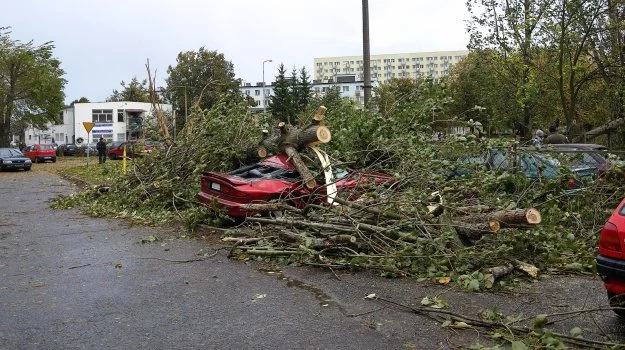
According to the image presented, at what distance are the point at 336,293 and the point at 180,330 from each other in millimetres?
1751

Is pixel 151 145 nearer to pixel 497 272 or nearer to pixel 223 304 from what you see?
pixel 223 304

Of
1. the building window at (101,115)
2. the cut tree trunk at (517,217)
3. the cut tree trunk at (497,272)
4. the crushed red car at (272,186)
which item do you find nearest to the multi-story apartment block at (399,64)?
the building window at (101,115)

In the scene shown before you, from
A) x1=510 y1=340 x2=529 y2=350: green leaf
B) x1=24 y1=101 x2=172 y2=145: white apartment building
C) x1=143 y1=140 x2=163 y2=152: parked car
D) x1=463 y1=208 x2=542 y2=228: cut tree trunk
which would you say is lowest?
x1=510 y1=340 x2=529 y2=350: green leaf

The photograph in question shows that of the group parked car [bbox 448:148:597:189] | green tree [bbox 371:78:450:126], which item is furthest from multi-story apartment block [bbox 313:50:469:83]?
parked car [bbox 448:148:597:189]

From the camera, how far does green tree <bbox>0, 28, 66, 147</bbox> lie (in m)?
46.1

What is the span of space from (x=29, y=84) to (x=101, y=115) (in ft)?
106

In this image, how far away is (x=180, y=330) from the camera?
4.89 meters

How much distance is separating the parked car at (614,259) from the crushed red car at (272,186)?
14.5 ft

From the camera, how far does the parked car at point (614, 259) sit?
447 cm

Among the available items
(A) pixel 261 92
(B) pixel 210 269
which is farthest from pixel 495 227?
(A) pixel 261 92

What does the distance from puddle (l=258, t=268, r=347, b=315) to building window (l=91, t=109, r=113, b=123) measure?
76.6m

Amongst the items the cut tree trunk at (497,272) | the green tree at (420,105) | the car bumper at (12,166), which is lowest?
the cut tree trunk at (497,272)

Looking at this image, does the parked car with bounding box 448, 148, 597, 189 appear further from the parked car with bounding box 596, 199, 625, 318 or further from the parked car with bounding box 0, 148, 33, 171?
the parked car with bounding box 0, 148, 33, 171

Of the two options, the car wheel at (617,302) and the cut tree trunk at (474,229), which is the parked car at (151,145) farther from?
the car wheel at (617,302)
